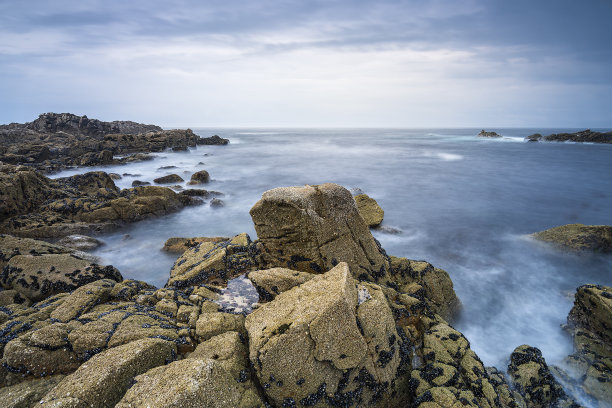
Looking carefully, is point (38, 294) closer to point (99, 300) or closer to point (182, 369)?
point (99, 300)

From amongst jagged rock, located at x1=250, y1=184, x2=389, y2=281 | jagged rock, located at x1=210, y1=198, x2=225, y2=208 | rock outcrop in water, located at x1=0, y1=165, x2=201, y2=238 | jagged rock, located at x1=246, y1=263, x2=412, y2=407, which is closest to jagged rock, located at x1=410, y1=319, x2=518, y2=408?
jagged rock, located at x1=246, y1=263, x2=412, y2=407

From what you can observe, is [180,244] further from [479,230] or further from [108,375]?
[479,230]

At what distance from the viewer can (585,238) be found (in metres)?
11.9

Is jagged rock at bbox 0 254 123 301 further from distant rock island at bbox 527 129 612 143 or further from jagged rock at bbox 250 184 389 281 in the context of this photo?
distant rock island at bbox 527 129 612 143

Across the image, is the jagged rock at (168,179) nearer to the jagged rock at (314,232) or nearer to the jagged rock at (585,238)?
the jagged rock at (314,232)

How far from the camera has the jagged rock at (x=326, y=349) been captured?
156 inches

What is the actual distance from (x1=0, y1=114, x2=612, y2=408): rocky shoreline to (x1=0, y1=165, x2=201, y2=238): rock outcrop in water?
4053 mm

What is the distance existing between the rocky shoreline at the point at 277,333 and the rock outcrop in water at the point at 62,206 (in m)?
4.05

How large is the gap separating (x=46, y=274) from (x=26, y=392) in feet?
15.9

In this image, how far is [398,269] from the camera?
820cm

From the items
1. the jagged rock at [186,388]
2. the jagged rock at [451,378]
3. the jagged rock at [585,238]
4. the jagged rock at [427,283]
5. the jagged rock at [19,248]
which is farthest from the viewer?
the jagged rock at [585,238]

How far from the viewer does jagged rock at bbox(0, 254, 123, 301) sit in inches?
274

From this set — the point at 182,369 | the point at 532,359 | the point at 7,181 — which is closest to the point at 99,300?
the point at 182,369

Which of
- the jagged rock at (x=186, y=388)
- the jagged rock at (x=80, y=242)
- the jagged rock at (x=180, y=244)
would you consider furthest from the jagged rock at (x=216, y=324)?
the jagged rock at (x=80, y=242)
